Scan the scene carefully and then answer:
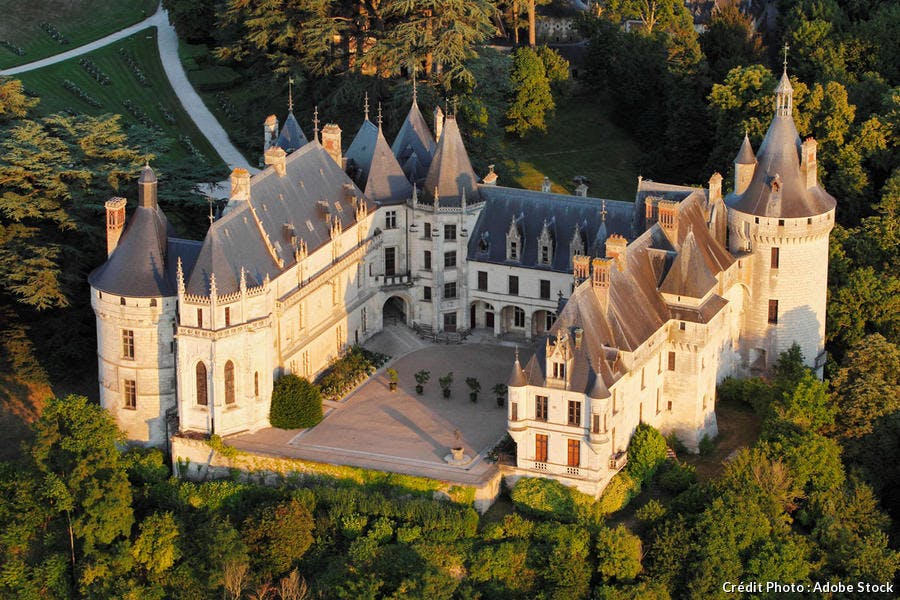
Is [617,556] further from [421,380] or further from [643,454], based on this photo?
[421,380]

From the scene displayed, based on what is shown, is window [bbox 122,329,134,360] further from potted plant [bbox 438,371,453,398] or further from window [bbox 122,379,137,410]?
potted plant [bbox 438,371,453,398]

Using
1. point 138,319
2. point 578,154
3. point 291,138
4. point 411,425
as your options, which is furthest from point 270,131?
point 578,154

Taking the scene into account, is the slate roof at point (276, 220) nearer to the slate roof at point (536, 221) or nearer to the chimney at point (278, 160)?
the chimney at point (278, 160)

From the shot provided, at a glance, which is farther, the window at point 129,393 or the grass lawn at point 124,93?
the grass lawn at point 124,93

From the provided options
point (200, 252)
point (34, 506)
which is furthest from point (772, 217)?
point (34, 506)

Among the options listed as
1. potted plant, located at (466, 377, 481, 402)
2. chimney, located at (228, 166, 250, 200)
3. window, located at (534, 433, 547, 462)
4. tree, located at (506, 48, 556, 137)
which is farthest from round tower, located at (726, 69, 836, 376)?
tree, located at (506, 48, 556, 137)

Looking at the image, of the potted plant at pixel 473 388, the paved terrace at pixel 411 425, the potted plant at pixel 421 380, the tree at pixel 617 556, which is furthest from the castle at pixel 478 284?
the potted plant at pixel 473 388
